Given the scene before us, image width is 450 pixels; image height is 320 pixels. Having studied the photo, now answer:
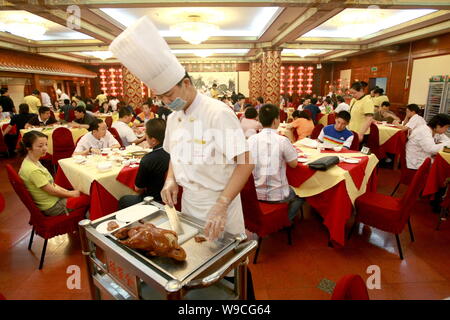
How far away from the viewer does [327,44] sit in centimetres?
967

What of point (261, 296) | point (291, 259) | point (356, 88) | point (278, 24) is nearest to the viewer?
point (261, 296)

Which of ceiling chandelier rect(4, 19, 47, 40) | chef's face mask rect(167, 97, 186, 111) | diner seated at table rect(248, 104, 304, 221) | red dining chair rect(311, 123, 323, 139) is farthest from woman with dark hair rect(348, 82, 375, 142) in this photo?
ceiling chandelier rect(4, 19, 47, 40)

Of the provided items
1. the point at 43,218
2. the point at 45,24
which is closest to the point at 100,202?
the point at 43,218

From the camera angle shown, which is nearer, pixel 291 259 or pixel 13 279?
pixel 13 279

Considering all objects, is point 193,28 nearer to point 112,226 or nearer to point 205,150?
point 205,150

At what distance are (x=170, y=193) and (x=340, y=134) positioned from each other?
295 cm

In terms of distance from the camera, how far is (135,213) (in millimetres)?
1340

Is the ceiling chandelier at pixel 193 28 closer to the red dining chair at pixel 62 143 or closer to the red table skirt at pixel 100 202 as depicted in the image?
the red dining chair at pixel 62 143

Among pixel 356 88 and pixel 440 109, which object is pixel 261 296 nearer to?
pixel 356 88

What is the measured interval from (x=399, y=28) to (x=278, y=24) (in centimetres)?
357

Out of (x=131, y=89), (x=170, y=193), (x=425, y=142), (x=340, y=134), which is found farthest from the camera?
(x=131, y=89)

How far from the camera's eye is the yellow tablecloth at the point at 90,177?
2502 mm

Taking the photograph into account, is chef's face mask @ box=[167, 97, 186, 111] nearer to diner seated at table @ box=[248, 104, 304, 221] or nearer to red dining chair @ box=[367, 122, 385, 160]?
diner seated at table @ box=[248, 104, 304, 221]

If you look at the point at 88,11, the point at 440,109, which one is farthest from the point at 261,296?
the point at 440,109
